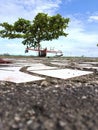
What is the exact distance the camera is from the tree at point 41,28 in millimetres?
19359

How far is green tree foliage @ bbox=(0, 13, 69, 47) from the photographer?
1936 centimetres

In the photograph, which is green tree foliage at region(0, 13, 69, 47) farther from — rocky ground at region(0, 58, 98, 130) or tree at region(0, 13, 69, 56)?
rocky ground at region(0, 58, 98, 130)

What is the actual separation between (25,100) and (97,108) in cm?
53

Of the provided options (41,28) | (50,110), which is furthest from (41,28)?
(50,110)

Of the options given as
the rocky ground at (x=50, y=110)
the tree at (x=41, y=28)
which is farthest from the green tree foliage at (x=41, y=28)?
the rocky ground at (x=50, y=110)

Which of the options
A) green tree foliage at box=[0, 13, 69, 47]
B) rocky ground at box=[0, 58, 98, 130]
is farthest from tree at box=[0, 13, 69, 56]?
rocky ground at box=[0, 58, 98, 130]

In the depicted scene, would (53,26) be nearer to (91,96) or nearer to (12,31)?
(12,31)

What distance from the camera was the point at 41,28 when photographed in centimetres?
1956

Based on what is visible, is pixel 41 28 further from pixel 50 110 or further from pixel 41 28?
pixel 50 110

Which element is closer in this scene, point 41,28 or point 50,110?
point 50,110

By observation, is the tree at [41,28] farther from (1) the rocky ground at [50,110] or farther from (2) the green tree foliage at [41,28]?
(1) the rocky ground at [50,110]

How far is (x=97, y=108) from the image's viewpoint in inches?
72.9

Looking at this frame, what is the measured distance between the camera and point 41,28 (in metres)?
19.6

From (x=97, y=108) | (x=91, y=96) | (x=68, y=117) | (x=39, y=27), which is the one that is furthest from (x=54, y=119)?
(x=39, y=27)
